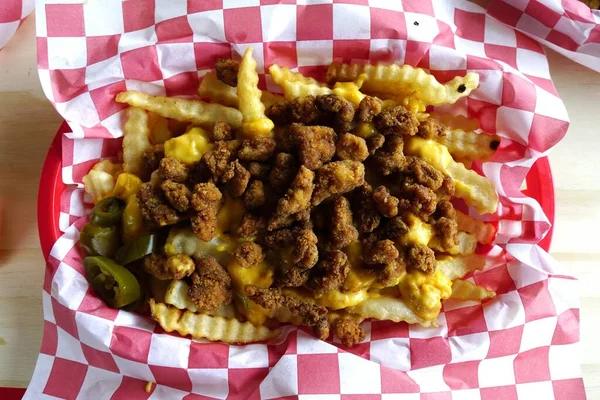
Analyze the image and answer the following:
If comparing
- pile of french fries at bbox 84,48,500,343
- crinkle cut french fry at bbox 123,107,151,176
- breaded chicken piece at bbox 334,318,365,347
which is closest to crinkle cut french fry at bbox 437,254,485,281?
pile of french fries at bbox 84,48,500,343

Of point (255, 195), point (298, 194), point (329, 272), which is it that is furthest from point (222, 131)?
point (329, 272)

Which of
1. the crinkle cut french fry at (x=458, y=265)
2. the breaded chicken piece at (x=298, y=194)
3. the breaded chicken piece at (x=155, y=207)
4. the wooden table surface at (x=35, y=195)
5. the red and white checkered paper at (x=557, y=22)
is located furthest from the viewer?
the wooden table surface at (x=35, y=195)

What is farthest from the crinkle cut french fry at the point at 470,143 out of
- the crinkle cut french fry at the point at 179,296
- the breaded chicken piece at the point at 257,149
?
the crinkle cut french fry at the point at 179,296

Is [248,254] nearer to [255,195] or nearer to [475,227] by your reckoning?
[255,195]

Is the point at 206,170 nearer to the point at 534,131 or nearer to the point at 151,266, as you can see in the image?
the point at 151,266

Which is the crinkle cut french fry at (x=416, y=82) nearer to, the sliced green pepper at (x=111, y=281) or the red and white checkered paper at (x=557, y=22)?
the red and white checkered paper at (x=557, y=22)

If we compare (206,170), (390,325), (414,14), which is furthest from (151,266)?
(414,14)
